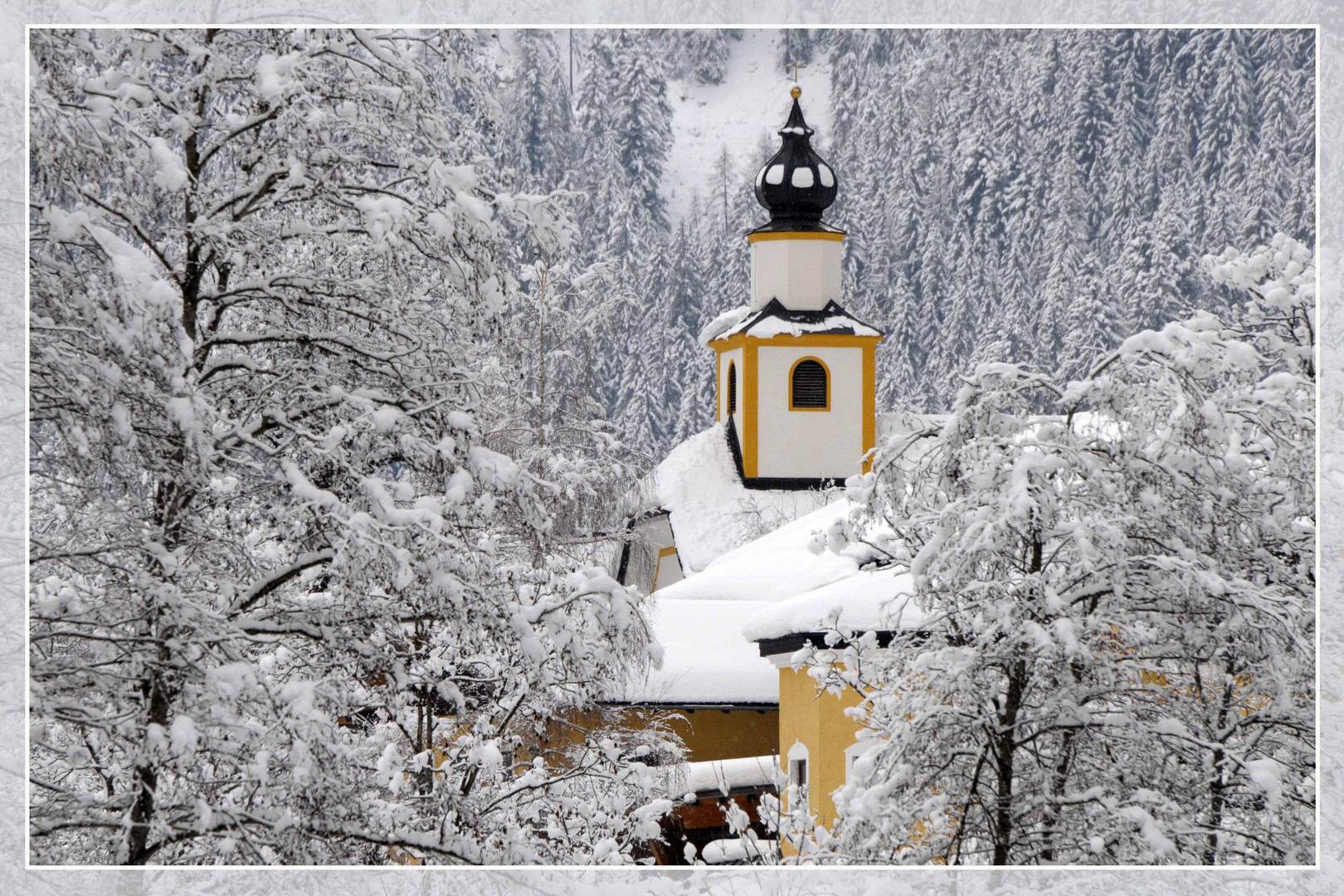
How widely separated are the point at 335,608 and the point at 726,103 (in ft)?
9.84

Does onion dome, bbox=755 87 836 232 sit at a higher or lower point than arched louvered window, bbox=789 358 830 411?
higher

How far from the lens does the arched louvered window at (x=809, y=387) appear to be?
10.4 meters

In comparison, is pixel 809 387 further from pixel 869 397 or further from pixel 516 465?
pixel 516 465

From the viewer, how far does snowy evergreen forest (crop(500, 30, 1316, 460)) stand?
565cm

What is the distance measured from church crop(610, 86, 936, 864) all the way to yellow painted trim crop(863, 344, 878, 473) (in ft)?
0.08

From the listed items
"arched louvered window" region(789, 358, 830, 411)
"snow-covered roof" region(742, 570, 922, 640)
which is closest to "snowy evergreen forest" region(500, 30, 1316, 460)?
"snow-covered roof" region(742, 570, 922, 640)

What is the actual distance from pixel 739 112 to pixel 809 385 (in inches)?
180

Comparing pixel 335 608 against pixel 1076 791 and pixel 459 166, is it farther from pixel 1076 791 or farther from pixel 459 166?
pixel 1076 791

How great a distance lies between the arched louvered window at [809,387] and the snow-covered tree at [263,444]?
17.9ft

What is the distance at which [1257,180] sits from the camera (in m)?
5.82

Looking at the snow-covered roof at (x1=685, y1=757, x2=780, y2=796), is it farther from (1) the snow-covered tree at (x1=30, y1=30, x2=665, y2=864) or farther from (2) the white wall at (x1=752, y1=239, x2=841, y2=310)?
(1) the snow-covered tree at (x1=30, y1=30, x2=665, y2=864)

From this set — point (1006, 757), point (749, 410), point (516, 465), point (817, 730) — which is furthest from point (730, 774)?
point (516, 465)

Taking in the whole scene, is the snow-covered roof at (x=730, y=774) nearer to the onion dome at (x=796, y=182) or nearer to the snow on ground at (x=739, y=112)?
the onion dome at (x=796, y=182)

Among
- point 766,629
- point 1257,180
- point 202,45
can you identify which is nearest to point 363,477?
point 202,45
